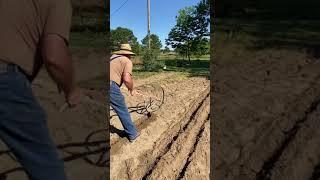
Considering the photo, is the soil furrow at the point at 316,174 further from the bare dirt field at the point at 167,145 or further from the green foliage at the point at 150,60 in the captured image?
the green foliage at the point at 150,60

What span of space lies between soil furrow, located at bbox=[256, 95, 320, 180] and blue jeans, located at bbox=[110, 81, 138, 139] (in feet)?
6.07

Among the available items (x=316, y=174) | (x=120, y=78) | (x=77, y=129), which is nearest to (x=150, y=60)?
(x=120, y=78)

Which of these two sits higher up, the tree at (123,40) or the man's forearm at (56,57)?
the tree at (123,40)

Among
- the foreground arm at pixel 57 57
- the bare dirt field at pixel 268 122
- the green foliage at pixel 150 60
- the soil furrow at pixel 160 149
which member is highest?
the foreground arm at pixel 57 57

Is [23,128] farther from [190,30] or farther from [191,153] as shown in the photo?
[190,30]

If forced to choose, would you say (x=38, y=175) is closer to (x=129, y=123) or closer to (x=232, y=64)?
(x=129, y=123)

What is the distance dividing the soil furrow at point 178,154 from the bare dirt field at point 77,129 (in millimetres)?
580

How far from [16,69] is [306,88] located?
6.01 m

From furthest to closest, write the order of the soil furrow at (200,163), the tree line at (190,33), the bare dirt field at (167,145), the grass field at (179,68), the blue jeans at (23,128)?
1. the tree line at (190,33)
2. the grass field at (179,68)
3. the bare dirt field at (167,145)
4. the soil furrow at (200,163)
5. the blue jeans at (23,128)

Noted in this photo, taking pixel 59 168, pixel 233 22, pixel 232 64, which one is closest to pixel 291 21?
pixel 233 22

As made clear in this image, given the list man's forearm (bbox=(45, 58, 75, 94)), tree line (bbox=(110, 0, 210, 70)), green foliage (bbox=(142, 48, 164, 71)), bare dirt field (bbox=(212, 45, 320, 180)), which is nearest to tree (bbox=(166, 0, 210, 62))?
tree line (bbox=(110, 0, 210, 70))

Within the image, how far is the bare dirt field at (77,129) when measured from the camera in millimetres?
3895

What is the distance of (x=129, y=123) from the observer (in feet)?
17.6

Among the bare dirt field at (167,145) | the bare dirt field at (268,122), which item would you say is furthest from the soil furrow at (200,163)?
the bare dirt field at (268,122)
